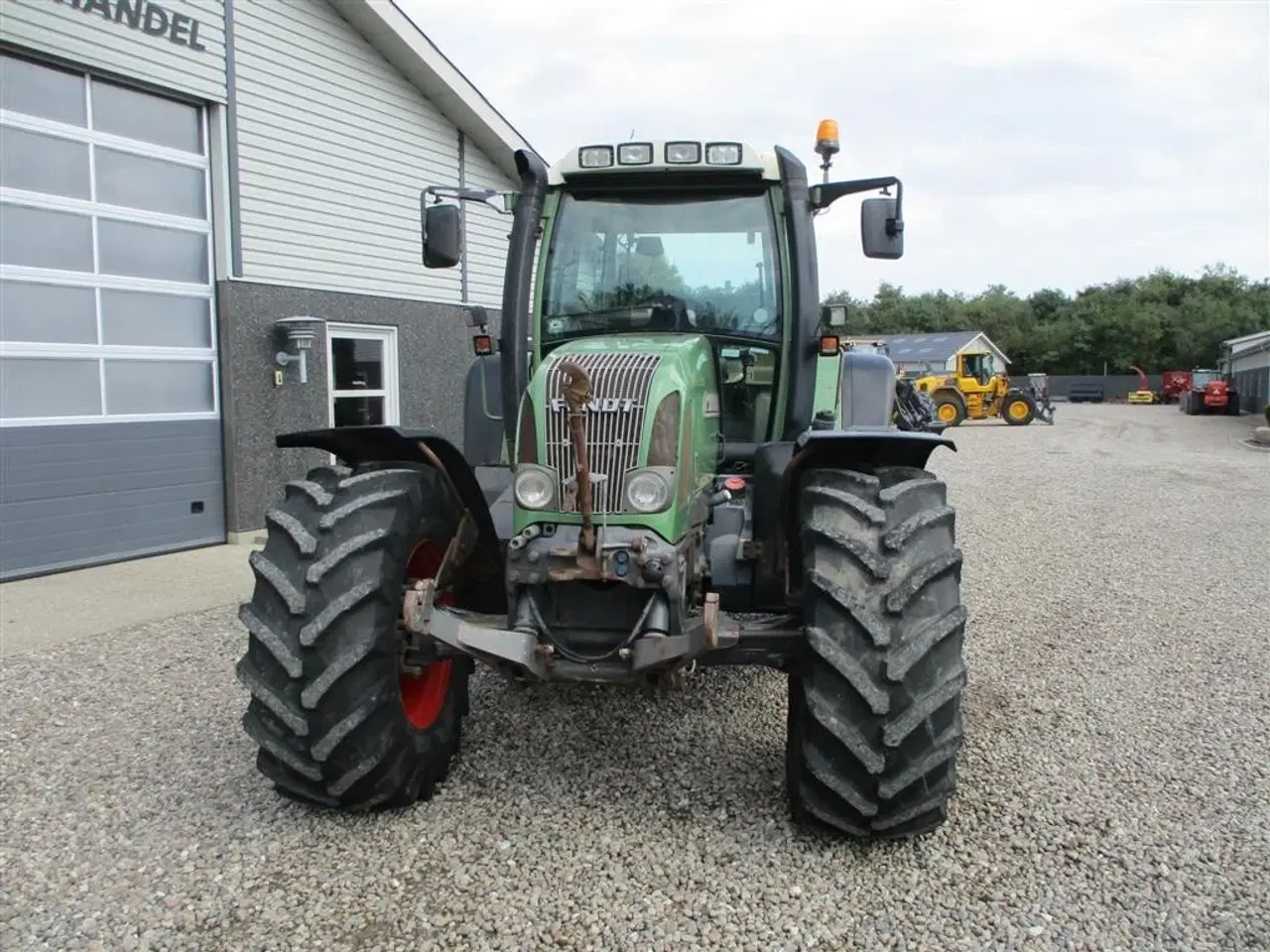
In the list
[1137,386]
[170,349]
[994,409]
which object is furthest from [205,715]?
[1137,386]

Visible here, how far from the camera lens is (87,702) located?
501cm

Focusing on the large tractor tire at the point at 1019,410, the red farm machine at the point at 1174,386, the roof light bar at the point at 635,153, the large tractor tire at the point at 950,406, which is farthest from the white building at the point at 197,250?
the red farm machine at the point at 1174,386

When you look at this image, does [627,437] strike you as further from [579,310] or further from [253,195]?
[253,195]

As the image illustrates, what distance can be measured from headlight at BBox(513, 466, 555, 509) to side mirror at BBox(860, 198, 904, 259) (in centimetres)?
181

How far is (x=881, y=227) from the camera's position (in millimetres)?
4383

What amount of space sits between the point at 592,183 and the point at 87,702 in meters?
3.42

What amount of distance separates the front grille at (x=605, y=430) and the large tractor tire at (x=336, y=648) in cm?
56

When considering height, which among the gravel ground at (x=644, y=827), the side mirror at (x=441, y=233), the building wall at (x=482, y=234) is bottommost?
the gravel ground at (x=644, y=827)

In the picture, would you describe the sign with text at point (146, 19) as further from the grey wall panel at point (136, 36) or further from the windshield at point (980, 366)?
the windshield at point (980, 366)

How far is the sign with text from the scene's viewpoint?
7.83 m

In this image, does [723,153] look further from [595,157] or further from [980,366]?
[980,366]

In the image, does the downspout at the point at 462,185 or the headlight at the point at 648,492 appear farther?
the downspout at the point at 462,185

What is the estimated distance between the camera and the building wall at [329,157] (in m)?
9.26

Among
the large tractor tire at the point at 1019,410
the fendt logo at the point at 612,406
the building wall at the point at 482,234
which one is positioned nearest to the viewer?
the fendt logo at the point at 612,406
